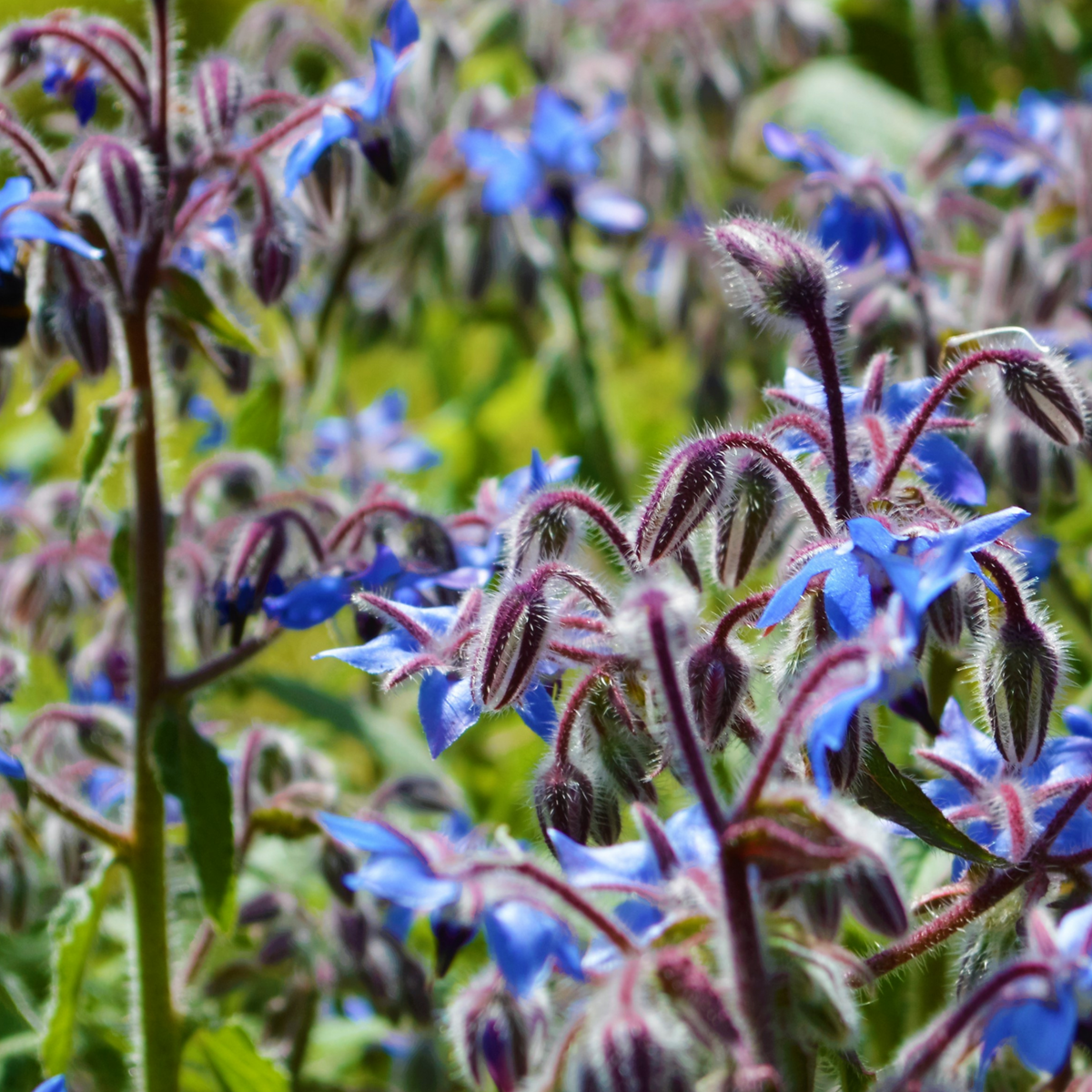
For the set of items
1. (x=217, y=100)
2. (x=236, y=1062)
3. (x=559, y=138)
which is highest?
(x=559, y=138)

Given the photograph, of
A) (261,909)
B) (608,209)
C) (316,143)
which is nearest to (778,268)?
(316,143)

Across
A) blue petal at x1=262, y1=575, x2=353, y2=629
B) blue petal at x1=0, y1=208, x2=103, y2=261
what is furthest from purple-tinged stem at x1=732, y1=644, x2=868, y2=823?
blue petal at x1=0, y1=208, x2=103, y2=261

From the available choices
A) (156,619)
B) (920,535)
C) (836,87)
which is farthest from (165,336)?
(836,87)

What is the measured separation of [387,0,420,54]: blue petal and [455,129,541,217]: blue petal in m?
0.58

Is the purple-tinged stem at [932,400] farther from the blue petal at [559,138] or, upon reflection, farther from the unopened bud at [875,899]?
the blue petal at [559,138]

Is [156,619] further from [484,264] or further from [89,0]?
[89,0]

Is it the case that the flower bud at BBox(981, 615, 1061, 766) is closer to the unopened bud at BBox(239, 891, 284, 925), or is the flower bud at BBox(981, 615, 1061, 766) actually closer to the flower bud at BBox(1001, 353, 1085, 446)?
the flower bud at BBox(1001, 353, 1085, 446)

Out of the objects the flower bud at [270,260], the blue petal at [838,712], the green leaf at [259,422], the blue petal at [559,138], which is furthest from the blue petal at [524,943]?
the blue petal at [559,138]

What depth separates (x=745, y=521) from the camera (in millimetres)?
721

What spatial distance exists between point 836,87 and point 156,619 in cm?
163

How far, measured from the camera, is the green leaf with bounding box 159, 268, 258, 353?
0.90m

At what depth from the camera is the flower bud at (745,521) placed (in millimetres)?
711

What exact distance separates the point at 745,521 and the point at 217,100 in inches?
20.0

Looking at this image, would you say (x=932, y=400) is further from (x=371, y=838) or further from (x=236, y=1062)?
(x=236, y=1062)
